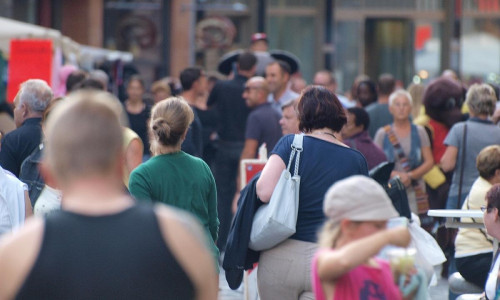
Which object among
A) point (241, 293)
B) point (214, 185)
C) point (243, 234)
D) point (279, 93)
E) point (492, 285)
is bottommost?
point (241, 293)

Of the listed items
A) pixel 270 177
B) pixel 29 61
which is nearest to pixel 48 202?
pixel 270 177

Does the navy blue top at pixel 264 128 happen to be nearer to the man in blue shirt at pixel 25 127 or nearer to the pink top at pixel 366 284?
the man in blue shirt at pixel 25 127

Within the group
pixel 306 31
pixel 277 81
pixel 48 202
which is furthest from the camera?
pixel 306 31

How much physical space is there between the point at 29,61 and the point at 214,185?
21.7 feet

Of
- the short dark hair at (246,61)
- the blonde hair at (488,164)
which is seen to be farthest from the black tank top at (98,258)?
Answer: the short dark hair at (246,61)

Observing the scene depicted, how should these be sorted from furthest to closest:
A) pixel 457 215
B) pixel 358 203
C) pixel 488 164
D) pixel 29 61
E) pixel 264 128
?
pixel 29 61, pixel 264 128, pixel 488 164, pixel 457 215, pixel 358 203

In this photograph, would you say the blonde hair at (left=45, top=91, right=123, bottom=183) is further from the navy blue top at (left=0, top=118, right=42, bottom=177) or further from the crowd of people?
the navy blue top at (left=0, top=118, right=42, bottom=177)

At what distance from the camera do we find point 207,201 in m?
6.17

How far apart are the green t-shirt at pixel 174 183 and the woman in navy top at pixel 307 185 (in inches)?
18.1

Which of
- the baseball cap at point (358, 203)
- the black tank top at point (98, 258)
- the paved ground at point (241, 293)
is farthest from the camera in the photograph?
the paved ground at point (241, 293)

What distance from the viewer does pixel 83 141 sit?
9.84 ft

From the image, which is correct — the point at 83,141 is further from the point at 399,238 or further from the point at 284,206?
the point at 284,206

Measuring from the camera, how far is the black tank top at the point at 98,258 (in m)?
3.00

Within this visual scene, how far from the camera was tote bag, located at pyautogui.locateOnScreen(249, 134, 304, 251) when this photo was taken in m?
5.60
